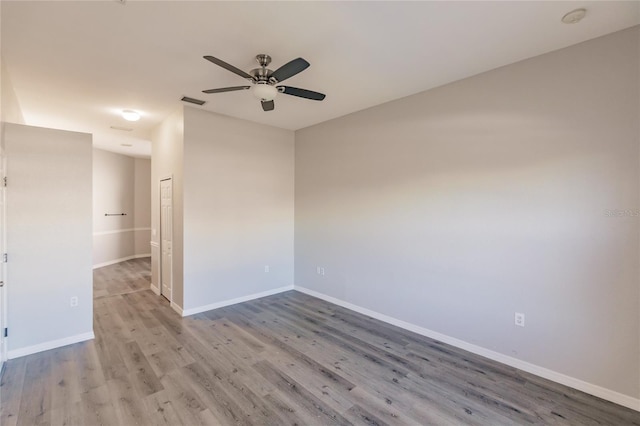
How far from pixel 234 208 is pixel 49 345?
261 cm

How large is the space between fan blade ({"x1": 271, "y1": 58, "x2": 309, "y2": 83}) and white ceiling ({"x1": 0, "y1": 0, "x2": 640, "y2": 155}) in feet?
0.93

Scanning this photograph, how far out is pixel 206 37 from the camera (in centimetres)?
242

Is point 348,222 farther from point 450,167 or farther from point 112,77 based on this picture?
point 112,77

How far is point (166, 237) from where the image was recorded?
186 inches

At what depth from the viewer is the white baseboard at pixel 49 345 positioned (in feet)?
9.75

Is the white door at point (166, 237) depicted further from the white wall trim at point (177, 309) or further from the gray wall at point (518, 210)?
the gray wall at point (518, 210)

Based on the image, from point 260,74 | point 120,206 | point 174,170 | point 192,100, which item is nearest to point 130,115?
point 174,170

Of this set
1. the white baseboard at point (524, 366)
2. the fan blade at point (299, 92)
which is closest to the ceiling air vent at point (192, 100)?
the fan blade at point (299, 92)

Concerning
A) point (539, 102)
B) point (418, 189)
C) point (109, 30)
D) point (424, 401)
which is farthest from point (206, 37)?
point (424, 401)

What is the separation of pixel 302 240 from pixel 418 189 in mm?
2394

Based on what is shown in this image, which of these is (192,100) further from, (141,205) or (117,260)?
(117,260)

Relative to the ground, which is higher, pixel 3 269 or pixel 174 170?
pixel 174 170

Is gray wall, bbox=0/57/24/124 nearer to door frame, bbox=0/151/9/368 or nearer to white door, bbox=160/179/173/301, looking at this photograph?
door frame, bbox=0/151/9/368

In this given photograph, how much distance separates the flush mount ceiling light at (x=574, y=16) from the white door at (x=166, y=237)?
4876mm
